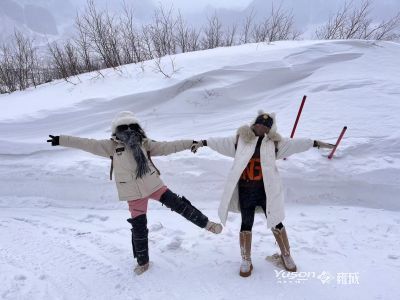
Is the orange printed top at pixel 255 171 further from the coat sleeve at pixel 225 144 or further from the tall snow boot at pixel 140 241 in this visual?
the tall snow boot at pixel 140 241

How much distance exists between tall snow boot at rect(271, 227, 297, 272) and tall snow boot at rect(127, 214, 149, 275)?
1.13 metres

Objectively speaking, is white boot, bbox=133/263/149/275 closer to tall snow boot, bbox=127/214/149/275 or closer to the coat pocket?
tall snow boot, bbox=127/214/149/275

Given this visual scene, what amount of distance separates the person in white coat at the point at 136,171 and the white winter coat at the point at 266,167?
365mm

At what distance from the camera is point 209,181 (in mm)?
4324

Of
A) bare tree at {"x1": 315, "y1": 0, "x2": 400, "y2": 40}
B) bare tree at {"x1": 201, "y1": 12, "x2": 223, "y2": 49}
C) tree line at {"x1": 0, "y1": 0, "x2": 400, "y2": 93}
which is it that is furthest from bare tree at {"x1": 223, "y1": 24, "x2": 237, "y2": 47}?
bare tree at {"x1": 315, "y1": 0, "x2": 400, "y2": 40}

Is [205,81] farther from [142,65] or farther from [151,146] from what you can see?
[151,146]

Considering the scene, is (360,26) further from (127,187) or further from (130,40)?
(127,187)

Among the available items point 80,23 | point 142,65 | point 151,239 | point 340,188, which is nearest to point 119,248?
point 151,239

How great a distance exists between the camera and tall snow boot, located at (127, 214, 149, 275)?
2.88m

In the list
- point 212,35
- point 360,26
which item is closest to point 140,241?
point 360,26

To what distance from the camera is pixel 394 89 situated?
4938 mm

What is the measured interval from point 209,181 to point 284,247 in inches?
66.0

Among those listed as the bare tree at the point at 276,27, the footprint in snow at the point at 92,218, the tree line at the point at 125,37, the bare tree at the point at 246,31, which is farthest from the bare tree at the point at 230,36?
the footprint in snow at the point at 92,218

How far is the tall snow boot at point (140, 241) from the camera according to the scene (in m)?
2.88
